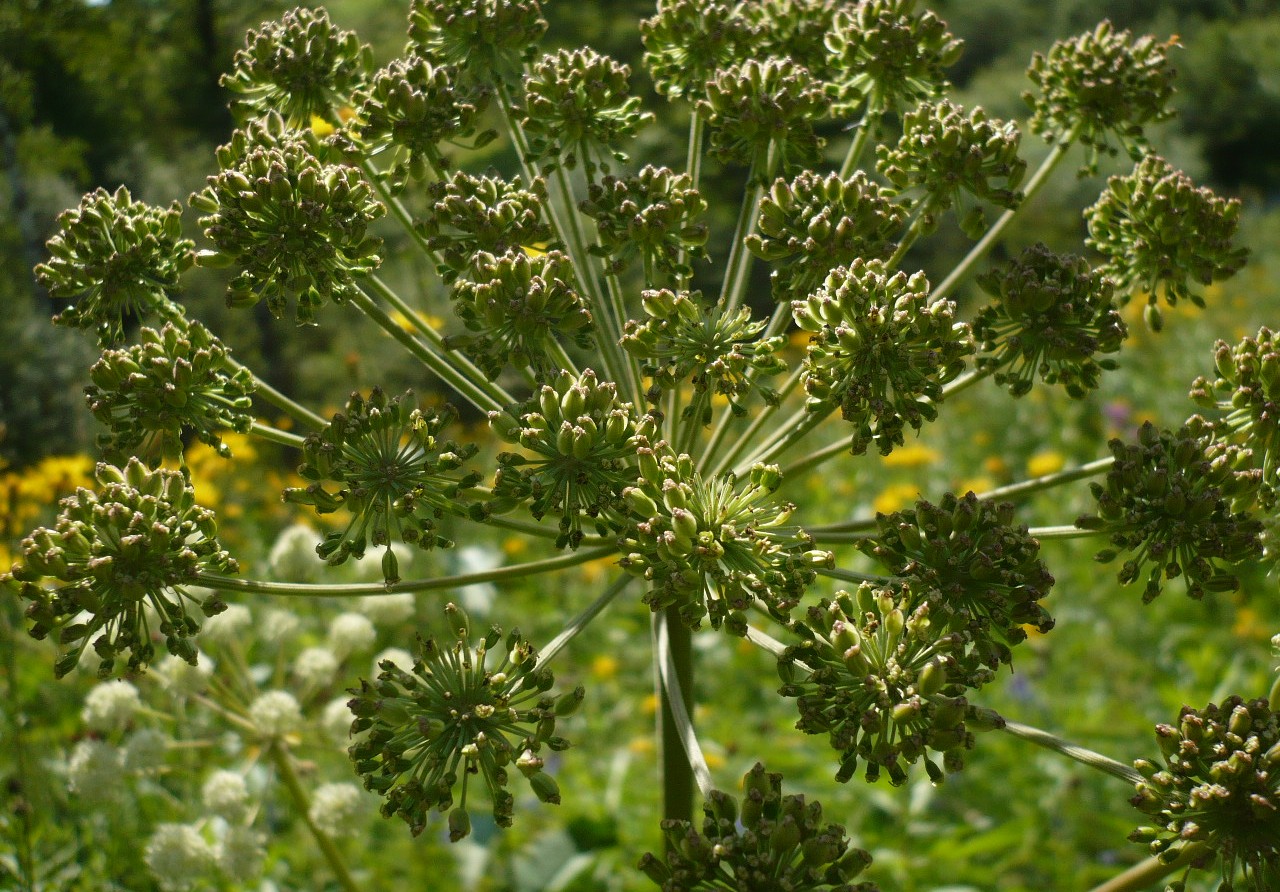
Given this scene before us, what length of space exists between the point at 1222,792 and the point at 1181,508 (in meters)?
0.54

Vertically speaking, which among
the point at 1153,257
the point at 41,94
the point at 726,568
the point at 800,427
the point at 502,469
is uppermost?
the point at 41,94

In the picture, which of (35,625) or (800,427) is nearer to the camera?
(35,625)

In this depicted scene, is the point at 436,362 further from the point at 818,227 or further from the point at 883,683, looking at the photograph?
the point at 883,683

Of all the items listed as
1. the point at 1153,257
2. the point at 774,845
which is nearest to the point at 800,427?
the point at 774,845

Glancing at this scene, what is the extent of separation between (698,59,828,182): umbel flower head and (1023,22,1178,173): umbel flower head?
740 millimetres

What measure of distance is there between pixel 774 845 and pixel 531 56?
1.94 meters

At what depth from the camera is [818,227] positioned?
2209mm

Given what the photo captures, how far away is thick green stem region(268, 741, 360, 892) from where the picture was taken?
2730 millimetres

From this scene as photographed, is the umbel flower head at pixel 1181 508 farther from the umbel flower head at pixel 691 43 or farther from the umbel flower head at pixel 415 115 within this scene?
the umbel flower head at pixel 415 115

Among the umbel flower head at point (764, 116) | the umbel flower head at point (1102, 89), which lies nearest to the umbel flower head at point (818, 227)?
the umbel flower head at point (764, 116)

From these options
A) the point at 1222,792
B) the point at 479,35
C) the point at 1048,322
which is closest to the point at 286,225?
the point at 479,35

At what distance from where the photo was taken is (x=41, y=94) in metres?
7.95

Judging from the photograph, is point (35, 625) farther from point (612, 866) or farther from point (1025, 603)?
point (612, 866)

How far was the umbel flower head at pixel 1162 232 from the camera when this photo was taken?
2.59 metres
